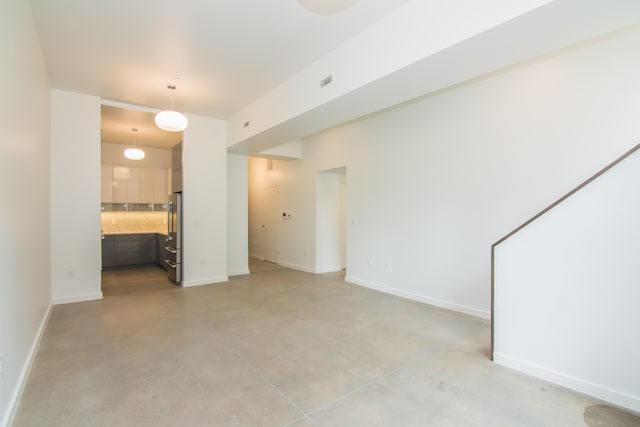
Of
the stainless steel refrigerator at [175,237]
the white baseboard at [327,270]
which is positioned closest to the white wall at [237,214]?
the stainless steel refrigerator at [175,237]

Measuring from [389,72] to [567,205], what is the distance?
1.84m

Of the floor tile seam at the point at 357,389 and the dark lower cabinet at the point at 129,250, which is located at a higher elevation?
the dark lower cabinet at the point at 129,250

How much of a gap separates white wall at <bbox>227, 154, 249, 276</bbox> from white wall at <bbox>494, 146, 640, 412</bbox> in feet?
17.2

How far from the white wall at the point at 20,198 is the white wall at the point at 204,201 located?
2.19 metres

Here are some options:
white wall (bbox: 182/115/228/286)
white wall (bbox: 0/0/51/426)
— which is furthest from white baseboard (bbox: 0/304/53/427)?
white wall (bbox: 182/115/228/286)

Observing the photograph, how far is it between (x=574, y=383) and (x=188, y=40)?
4.72 meters

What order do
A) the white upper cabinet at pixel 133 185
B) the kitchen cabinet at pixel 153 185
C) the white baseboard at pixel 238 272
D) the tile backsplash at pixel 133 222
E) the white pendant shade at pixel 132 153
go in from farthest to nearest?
the kitchen cabinet at pixel 153 185
the tile backsplash at pixel 133 222
the white upper cabinet at pixel 133 185
the white baseboard at pixel 238 272
the white pendant shade at pixel 132 153

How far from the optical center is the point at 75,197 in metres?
4.66

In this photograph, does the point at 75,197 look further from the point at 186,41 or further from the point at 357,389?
the point at 357,389

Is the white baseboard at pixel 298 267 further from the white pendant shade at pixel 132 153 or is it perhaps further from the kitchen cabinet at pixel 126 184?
the white pendant shade at pixel 132 153

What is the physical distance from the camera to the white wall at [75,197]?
4523 mm

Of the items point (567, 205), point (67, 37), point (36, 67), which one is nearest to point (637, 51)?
point (567, 205)

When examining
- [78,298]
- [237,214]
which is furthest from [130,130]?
[78,298]

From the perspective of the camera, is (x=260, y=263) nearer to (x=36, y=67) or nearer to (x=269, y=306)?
(x=269, y=306)
